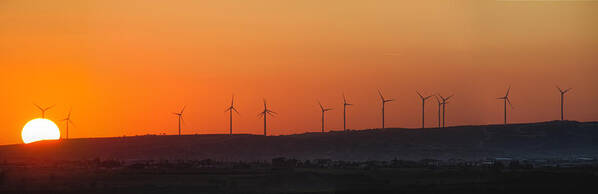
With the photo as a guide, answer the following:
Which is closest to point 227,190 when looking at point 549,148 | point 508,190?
point 508,190

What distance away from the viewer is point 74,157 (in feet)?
639

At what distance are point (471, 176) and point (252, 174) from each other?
854 inches

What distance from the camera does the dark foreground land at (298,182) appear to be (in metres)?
86.4

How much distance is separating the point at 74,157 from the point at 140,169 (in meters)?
75.5

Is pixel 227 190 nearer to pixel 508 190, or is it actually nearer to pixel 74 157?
pixel 508 190

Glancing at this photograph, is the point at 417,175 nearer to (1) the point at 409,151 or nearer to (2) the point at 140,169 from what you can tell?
(2) the point at 140,169

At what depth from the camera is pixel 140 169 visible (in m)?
122

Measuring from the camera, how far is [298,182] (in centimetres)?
9506

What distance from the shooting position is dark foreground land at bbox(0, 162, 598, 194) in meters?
86.4

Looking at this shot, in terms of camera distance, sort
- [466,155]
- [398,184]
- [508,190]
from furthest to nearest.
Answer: [466,155] → [398,184] → [508,190]

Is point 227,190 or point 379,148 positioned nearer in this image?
point 227,190

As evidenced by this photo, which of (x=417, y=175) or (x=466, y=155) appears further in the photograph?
(x=466, y=155)

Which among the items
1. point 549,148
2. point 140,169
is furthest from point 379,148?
point 140,169

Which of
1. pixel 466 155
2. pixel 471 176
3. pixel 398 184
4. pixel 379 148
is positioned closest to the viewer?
pixel 398 184
